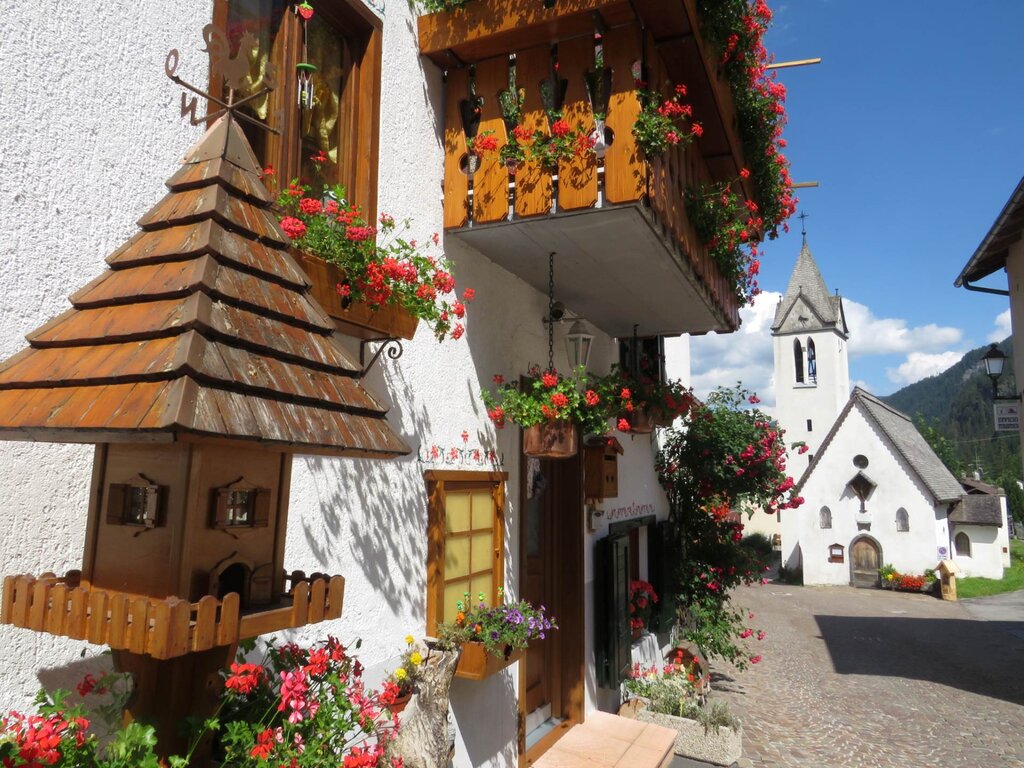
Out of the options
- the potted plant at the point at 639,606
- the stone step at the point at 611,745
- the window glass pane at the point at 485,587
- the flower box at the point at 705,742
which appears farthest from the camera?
the potted plant at the point at 639,606

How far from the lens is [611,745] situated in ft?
20.1

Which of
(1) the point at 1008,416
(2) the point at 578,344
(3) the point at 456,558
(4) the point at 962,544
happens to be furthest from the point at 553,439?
(4) the point at 962,544

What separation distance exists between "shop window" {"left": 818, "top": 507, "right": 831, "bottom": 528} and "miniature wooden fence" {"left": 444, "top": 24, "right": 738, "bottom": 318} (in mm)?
26443

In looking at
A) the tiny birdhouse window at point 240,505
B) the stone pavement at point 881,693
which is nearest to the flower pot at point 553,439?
the tiny birdhouse window at point 240,505

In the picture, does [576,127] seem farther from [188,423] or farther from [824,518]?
[824,518]

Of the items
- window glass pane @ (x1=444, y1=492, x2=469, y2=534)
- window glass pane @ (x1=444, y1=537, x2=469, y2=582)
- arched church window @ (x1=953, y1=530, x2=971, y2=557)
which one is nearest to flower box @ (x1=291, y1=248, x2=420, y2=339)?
window glass pane @ (x1=444, y1=492, x2=469, y2=534)

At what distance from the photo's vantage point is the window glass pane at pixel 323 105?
365cm

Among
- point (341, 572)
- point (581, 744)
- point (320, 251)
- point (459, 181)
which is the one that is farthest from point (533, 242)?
point (581, 744)

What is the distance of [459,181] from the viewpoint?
4609 millimetres

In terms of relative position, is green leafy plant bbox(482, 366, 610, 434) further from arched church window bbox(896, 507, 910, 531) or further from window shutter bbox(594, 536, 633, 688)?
arched church window bbox(896, 507, 910, 531)

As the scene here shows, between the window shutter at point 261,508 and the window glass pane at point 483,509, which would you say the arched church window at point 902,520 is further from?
the window shutter at point 261,508

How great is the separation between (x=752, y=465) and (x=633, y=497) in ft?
6.30

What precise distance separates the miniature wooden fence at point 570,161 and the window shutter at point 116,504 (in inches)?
118

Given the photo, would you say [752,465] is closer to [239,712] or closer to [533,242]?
[533,242]
